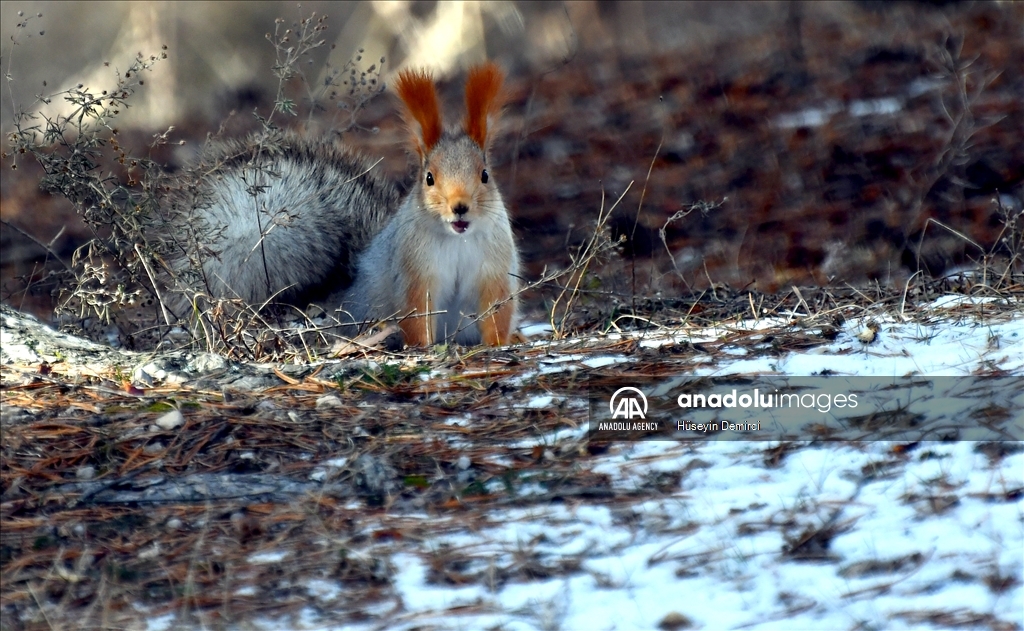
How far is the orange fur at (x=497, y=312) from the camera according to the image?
4.42m

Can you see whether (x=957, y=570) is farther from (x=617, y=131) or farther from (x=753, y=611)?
(x=617, y=131)

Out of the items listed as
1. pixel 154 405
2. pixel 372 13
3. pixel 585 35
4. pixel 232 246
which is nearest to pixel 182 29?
pixel 372 13

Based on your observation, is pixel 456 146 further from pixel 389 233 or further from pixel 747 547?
pixel 747 547

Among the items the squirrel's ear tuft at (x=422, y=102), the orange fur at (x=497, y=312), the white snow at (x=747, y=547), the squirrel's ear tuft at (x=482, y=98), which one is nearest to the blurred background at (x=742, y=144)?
the squirrel's ear tuft at (x=482, y=98)

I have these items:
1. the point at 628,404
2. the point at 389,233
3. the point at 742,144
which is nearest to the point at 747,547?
the point at 628,404

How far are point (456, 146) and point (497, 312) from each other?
26.3 inches

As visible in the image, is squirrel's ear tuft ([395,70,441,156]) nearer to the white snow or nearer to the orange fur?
the orange fur

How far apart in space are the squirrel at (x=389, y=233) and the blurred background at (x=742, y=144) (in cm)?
35

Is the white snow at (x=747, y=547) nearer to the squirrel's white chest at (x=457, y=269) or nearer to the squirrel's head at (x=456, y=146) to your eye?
the squirrel's head at (x=456, y=146)

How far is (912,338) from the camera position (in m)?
3.37

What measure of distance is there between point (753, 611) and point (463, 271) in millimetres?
2481

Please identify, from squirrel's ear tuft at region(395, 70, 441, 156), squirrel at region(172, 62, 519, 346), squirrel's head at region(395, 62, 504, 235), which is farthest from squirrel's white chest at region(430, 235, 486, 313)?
squirrel's ear tuft at region(395, 70, 441, 156)

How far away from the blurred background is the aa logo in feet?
3.16

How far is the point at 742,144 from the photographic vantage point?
288 inches
